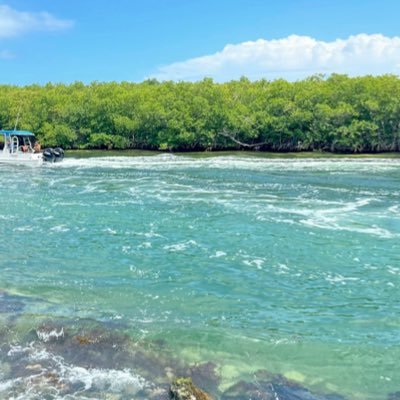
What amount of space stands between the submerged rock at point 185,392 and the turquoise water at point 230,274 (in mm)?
1068

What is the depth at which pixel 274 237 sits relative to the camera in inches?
744

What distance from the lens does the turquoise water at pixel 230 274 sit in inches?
388

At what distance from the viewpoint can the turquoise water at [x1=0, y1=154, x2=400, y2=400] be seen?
32.4 ft

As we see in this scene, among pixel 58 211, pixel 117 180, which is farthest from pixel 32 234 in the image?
pixel 117 180

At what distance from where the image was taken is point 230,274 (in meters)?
14.6

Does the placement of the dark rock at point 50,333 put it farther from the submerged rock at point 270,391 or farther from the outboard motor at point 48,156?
the outboard motor at point 48,156

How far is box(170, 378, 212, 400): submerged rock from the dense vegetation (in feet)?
198

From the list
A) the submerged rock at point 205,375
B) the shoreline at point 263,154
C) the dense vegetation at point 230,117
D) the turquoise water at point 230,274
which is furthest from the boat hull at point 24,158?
the submerged rock at point 205,375

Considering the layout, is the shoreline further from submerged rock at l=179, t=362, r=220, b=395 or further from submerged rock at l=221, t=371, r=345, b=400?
submerged rock at l=221, t=371, r=345, b=400

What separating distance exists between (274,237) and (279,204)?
7.66m

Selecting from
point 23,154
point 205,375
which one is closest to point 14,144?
point 23,154

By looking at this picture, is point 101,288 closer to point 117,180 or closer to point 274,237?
point 274,237

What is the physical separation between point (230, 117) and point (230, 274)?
55.1m

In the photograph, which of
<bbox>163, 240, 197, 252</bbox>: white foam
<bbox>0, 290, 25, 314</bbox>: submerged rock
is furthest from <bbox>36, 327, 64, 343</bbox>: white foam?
<bbox>163, 240, 197, 252</bbox>: white foam
